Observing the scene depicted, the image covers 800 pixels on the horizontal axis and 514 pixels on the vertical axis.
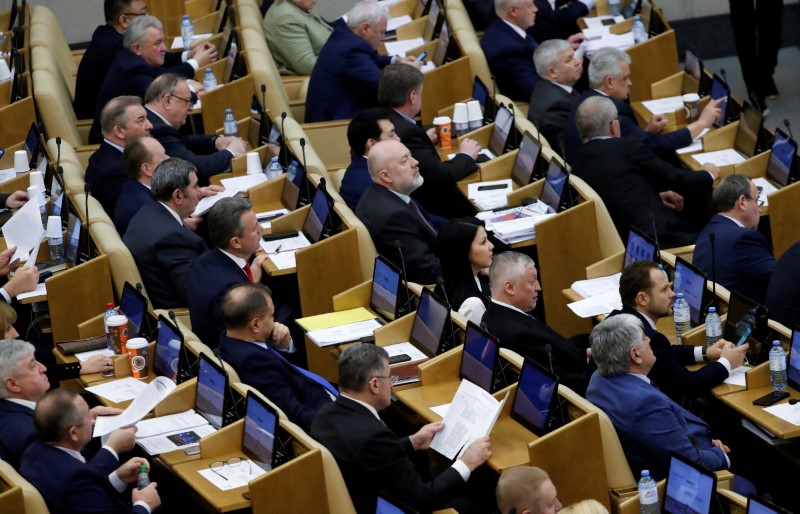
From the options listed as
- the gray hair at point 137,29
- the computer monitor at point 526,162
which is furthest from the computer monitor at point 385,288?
the gray hair at point 137,29

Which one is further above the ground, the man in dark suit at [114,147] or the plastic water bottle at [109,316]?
the man in dark suit at [114,147]

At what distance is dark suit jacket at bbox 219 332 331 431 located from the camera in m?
5.68

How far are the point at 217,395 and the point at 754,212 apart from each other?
8.66ft

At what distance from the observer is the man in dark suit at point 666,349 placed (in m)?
5.70

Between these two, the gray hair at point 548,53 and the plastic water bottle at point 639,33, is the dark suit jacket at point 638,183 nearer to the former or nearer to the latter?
the gray hair at point 548,53

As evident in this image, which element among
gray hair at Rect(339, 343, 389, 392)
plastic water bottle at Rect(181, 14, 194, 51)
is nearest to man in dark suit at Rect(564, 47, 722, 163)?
plastic water bottle at Rect(181, 14, 194, 51)

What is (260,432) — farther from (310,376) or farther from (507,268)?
(507,268)

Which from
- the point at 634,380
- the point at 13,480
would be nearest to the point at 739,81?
the point at 634,380

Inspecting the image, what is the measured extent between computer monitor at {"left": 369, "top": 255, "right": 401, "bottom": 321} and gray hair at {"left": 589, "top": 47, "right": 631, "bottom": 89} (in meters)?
2.28

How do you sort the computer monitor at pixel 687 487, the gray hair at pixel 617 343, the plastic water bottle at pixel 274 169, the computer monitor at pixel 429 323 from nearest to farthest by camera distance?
the computer monitor at pixel 687 487 → the gray hair at pixel 617 343 → the computer monitor at pixel 429 323 → the plastic water bottle at pixel 274 169

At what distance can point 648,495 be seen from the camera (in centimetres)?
479

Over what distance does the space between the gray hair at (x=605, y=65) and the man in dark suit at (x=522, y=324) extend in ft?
7.97

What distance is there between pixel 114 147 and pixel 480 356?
2.63 meters

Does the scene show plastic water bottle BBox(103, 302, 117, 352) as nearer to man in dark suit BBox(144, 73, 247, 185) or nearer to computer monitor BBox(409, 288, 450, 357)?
computer monitor BBox(409, 288, 450, 357)
